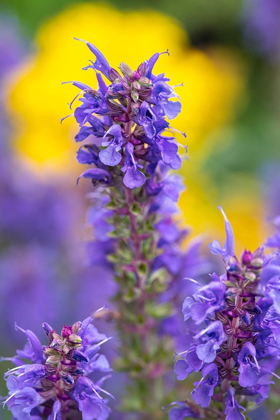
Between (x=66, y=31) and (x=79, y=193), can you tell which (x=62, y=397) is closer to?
(x=79, y=193)

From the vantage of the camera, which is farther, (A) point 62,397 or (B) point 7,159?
(B) point 7,159

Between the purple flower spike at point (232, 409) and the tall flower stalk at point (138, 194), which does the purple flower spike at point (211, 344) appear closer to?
the purple flower spike at point (232, 409)

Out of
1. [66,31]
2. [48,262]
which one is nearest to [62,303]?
[48,262]

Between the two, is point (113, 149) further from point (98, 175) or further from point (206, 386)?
point (206, 386)

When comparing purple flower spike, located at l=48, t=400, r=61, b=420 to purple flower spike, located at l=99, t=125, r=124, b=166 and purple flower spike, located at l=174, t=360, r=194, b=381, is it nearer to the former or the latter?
purple flower spike, located at l=174, t=360, r=194, b=381

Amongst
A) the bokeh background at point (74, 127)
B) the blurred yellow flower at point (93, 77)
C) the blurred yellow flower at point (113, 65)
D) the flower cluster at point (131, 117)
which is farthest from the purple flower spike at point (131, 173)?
the blurred yellow flower at point (93, 77)

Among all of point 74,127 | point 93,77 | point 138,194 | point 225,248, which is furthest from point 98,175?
point 93,77

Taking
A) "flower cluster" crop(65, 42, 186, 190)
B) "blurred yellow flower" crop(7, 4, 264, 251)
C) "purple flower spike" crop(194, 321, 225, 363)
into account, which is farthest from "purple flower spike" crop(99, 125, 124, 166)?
"blurred yellow flower" crop(7, 4, 264, 251)
